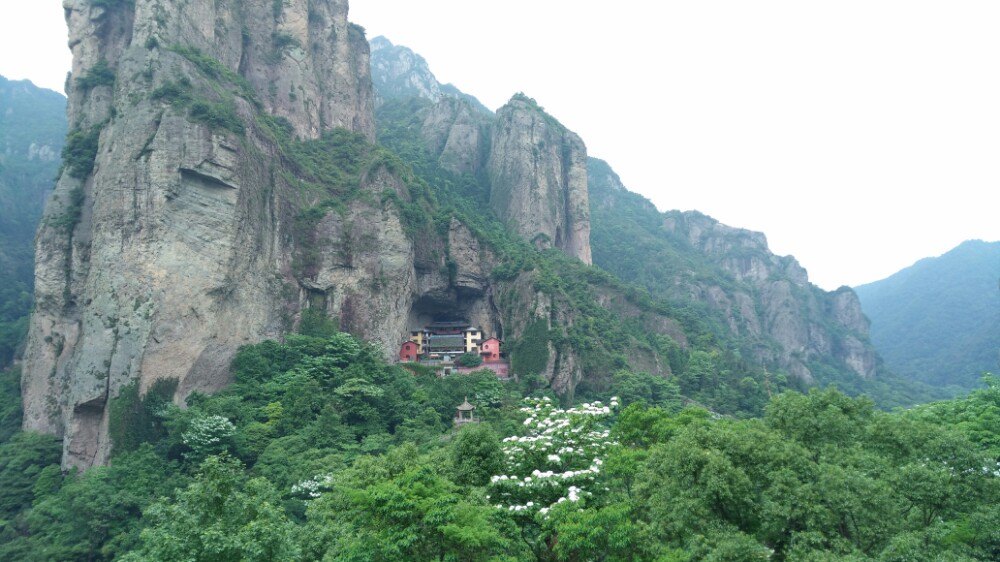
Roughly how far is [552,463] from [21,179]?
87.9 m

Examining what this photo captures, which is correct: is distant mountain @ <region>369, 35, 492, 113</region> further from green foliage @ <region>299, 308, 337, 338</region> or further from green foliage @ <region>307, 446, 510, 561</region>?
green foliage @ <region>307, 446, 510, 561</region>

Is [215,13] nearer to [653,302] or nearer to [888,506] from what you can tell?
[653,302]

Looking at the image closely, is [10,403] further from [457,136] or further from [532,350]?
[457,136]

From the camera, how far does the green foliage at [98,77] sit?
4347 cm

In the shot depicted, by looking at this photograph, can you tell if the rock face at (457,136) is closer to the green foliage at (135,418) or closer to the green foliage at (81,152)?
the green foliage at (81,152)

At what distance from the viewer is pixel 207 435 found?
30.1m

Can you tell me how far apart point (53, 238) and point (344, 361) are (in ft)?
70.1

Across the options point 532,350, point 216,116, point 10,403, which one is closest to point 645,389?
point 532,350

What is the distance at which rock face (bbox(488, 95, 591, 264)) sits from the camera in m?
74.4

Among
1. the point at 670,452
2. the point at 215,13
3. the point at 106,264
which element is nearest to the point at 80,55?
the point at 215,13

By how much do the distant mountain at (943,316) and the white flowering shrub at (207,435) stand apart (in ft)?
343

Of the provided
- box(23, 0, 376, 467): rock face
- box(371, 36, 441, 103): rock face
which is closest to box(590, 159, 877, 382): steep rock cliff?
box(371, 36, 441, 103): rock face

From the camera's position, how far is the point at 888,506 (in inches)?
472

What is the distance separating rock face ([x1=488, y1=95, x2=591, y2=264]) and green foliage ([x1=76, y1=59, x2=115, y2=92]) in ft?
145
